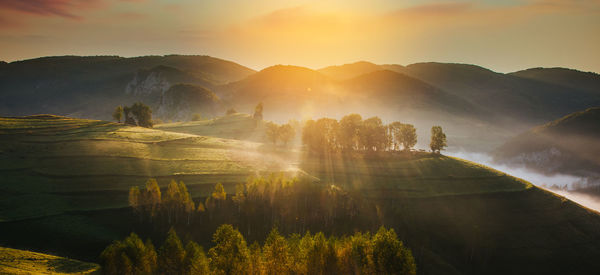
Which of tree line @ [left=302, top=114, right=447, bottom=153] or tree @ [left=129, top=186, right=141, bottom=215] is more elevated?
tree line @ [left=302, top=114, right=447, bottom=153]

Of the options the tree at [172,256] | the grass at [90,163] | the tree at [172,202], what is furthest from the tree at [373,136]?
the tree at [172,256]

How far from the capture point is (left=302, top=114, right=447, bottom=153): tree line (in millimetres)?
143000

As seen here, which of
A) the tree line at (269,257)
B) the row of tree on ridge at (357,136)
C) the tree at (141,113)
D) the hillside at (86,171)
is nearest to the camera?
the tree line at (269,257)

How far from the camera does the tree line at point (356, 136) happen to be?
469 feet

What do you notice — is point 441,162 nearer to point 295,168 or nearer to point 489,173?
point 489,173

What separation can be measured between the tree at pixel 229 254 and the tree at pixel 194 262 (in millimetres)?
1768

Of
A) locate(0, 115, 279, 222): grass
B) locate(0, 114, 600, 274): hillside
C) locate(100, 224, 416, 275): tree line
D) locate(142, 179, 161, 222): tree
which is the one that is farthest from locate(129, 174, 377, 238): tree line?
locate(100, 224, 416, 275): tree line

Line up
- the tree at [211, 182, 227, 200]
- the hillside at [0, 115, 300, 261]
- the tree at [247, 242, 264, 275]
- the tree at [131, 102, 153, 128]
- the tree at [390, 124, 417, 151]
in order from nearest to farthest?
1. the tree at [247, 242, 264, 275]
2. the hillside at [0, 115, 300, 261]
3. the tree at [211, 182, 227, 200]
4. the tree at [390, 124, 417, 151]
5. the tree at [131, 102, 153, 128]

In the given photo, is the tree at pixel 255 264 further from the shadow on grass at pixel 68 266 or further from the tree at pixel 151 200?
the tree at pixel 151 200

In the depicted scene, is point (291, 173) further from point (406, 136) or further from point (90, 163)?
point (406, 136)

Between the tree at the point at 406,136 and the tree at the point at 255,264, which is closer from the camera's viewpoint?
the tree at the point at 255,264

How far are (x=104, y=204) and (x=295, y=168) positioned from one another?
2516 inches

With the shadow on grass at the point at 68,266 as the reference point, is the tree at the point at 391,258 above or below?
above

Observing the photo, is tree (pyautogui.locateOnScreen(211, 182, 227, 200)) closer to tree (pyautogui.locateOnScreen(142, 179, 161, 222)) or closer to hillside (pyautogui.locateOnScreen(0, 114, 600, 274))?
hillside (pyautogui.locateOnScreen(0, 114, 600, 274))
